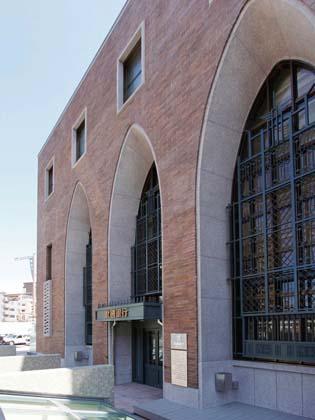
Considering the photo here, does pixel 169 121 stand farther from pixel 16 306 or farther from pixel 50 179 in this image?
pixel 16 306

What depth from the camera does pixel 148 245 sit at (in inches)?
591

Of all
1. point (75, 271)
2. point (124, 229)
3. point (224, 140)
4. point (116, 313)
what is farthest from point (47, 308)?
point (224, 140)

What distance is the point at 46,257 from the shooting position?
24.0 m

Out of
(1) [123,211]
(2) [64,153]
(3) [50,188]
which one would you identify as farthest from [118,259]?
(3) [50,188]

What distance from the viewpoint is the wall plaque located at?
10.7 m

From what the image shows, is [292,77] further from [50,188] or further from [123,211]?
[50,188]

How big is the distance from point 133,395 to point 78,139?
11499 millimetres

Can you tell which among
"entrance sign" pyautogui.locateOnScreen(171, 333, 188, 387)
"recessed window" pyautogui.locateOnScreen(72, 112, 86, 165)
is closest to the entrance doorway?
"entrance sign" pyautogui.locateOnScreen(171, 333, 188, 387)

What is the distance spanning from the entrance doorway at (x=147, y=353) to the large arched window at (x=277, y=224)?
165 inches

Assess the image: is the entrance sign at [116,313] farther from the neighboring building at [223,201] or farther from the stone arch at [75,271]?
the stone arch at [75,271]

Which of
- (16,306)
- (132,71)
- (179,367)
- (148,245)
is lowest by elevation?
(16,306)

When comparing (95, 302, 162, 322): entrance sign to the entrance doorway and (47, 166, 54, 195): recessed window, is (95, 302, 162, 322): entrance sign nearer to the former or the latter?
the entrance doorway

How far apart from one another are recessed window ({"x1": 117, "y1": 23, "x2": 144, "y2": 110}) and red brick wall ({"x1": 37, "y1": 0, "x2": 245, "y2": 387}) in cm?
35

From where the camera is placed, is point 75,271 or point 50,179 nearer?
point 75,271
